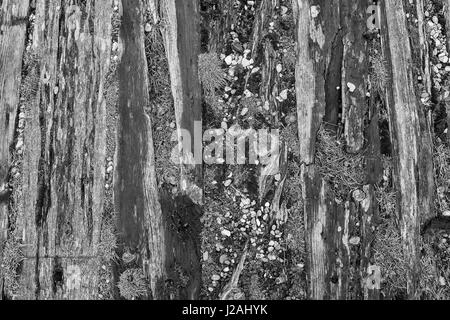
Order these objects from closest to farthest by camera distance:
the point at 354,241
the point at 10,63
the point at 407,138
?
the point at 354,241, the point at 407,138, the point at 10,63

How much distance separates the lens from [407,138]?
4.45 metres

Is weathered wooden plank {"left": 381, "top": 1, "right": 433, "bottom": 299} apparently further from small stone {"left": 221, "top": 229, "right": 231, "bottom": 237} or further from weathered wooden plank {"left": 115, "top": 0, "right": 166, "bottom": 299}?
weathered wooden plank {"left": 115, "top": 0, "right": 166, "bottom": 299}

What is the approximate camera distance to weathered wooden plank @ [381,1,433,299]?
4.35m

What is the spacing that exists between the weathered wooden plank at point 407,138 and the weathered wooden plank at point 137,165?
245cm

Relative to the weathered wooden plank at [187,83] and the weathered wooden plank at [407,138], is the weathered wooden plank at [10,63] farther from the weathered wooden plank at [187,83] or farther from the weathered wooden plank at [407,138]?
the weathered wooden plank at [407,138]

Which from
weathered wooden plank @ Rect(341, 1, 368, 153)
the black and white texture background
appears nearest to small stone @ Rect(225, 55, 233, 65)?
the black and white texture background

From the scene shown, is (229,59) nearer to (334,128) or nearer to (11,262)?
(334,128)

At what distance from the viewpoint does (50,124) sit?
15.1 feet

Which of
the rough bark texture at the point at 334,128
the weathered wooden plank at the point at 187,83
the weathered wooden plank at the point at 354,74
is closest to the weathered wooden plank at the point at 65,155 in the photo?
the weathered wooden plank at the point at 187,83

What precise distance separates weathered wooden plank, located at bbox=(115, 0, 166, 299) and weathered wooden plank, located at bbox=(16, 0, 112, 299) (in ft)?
0.72

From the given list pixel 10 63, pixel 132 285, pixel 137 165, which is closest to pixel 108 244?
pixel 132 285

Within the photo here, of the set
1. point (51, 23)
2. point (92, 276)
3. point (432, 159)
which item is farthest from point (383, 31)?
point (92, 276)

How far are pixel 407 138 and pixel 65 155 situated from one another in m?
3.51
